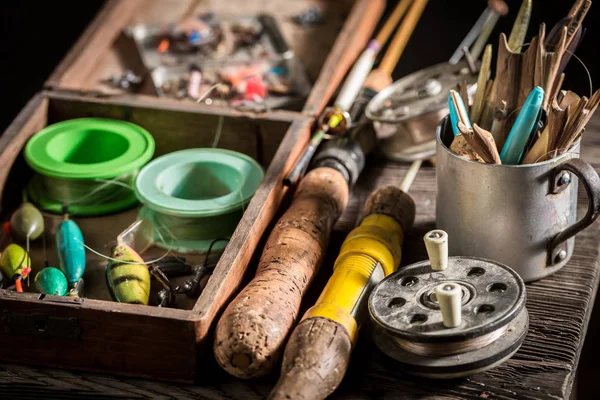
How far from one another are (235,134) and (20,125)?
0.34 meters

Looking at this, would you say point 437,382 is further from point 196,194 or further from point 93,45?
point 93,45

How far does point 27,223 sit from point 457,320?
642 mm

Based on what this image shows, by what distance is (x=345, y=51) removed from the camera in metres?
1.62

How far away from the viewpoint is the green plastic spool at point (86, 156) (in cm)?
131

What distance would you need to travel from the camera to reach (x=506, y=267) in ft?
3.35

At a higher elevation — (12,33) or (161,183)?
(161,183)

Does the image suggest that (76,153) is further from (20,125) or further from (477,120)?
(477,120)

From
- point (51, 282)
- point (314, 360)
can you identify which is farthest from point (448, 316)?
point (51, 282)

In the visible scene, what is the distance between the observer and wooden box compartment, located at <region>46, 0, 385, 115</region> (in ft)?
5.22

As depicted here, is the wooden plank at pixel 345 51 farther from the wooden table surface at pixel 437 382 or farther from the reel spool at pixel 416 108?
the wooden table surface at pixel 437 382

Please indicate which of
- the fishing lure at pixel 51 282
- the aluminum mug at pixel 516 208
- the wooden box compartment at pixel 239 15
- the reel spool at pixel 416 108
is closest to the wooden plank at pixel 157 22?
the wooden box compartment at pixel 239 15

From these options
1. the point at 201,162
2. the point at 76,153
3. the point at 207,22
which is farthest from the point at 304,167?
the point at 207,22

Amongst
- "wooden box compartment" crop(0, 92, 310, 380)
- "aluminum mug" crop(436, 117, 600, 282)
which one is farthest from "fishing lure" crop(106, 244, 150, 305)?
"aluminum mug" crop(436, 117, 600, 282)

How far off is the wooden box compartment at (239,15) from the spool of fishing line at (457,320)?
0.51 metres
